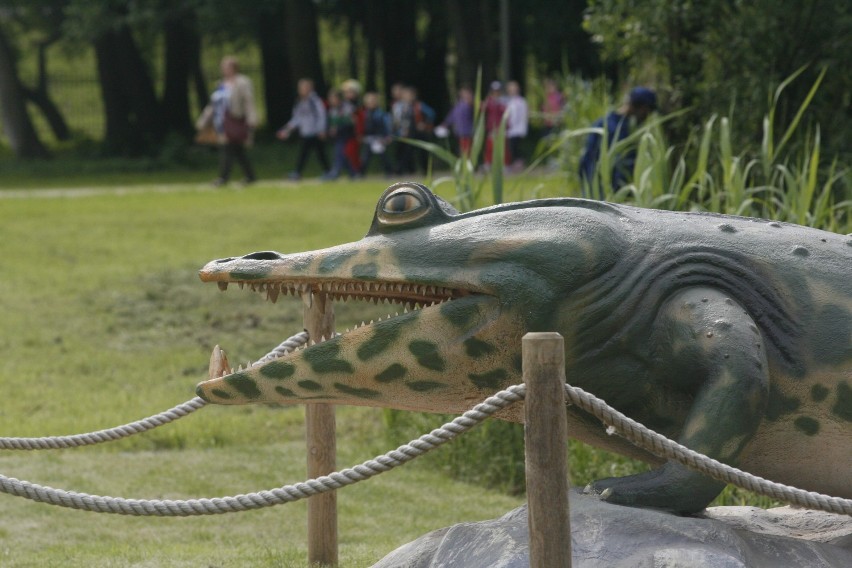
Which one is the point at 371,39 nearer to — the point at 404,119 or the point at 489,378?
the point at 404,119

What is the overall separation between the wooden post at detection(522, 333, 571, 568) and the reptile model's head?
69 cm

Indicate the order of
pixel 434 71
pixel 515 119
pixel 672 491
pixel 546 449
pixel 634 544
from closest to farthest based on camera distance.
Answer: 1. pixel 546 449
2. pixel 634 544
3. pixel 672 491
4. pixel 515 119
5. pixel 434 71

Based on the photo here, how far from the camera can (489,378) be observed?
415 centimetres

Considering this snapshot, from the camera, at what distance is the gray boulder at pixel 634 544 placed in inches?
145

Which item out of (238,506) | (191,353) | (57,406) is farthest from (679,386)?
(191,353)

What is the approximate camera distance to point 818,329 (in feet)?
13.3

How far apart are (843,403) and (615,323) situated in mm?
727

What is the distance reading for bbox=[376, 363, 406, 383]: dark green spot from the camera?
4180 millimetres

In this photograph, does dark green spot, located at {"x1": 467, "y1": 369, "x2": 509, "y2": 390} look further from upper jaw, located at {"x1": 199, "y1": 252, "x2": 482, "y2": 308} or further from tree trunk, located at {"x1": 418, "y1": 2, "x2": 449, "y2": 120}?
tree trunk, located at {"x1": 418, "y1": 2, "x2": 449, "y2": 120}

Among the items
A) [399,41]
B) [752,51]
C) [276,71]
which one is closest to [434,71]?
[399,41]

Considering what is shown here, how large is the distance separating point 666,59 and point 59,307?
212 inches

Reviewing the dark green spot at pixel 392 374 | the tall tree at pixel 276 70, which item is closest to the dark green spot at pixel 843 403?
the dark green spot at pixel 392 374

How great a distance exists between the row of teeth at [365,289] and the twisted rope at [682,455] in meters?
0.81

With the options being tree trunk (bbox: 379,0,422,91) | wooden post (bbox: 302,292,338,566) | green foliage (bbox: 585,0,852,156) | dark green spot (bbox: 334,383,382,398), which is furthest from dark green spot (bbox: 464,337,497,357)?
tree trunk (bbox: 379,0,422,91)
